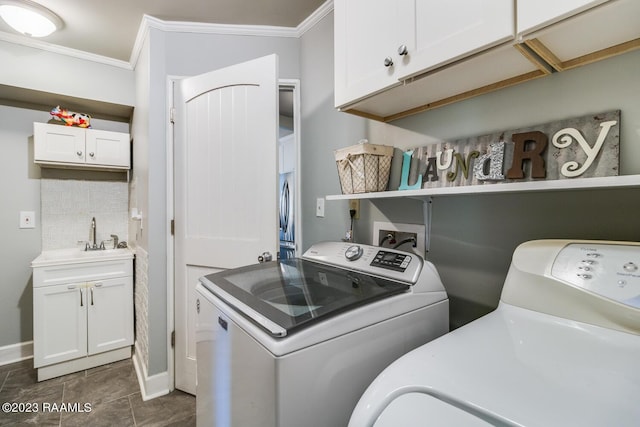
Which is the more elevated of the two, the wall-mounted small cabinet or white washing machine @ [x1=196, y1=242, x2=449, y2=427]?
the wall-mounted small cabinet

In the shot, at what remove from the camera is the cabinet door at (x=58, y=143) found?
7.70ft

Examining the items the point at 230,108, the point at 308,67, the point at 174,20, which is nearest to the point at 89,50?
the point at 174,20

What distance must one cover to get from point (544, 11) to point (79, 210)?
348 cm

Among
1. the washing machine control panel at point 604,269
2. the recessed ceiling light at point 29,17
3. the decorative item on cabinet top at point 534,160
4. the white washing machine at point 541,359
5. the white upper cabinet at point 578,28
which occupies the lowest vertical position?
the white washing machine at point 541,359

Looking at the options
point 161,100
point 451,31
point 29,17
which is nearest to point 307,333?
point 451,31

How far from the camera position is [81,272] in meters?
2.30

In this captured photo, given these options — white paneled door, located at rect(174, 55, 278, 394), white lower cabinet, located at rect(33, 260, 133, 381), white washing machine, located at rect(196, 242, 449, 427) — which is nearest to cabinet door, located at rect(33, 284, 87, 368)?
white lower cabinet, located at rect(33, 260, 133, 381)

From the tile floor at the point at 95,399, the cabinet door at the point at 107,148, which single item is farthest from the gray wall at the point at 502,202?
the cabinet door at the point at 107,148

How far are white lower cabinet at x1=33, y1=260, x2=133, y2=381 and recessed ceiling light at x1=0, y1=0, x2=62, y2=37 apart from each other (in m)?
1.65

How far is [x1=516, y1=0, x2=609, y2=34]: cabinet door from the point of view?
2.13 ft

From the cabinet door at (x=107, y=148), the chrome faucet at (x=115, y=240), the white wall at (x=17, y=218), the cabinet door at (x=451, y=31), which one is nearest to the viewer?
the cabinet door at (x=451, y=31)

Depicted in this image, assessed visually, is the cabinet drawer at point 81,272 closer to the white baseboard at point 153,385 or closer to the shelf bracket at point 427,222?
the white baseboard at point 153,385

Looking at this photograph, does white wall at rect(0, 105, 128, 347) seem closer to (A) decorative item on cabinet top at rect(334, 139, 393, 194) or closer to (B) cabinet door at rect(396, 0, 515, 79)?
(A) decorative item on cabinet top at rect(334, 139, 393, 194)

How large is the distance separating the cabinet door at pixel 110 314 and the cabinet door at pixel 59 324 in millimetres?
50
